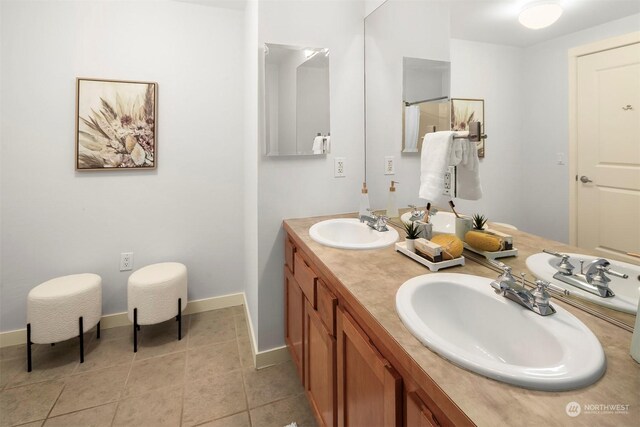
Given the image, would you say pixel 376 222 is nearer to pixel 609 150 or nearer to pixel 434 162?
pixel 434 162

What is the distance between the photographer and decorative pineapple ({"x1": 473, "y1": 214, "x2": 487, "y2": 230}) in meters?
1.22

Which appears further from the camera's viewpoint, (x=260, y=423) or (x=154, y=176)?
(x=154, y=176)

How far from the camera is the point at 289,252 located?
1.81 m

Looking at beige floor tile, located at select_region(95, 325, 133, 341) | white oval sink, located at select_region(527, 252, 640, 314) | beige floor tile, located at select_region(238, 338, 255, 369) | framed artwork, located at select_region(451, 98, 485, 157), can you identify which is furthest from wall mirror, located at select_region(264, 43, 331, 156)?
beige floor tile, located at select_region(95, 325, 133, 341)

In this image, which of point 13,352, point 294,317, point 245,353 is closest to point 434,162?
point 294,317

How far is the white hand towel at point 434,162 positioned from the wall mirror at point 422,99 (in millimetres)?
58

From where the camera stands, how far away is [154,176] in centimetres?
242

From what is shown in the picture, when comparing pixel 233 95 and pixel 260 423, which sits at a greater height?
pixel 233 95

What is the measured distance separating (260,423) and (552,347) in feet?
4.43

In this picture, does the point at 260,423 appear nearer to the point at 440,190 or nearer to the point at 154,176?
the point at 440,190

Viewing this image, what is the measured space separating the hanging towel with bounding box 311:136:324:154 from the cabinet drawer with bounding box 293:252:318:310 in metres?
0.65

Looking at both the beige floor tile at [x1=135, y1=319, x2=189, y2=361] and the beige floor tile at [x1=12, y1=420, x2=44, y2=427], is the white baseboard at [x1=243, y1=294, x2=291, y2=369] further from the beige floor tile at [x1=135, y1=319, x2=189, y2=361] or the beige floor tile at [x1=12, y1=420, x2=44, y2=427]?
the beige floor tile at [x1=12, y1=420, x2=44, y2=427]

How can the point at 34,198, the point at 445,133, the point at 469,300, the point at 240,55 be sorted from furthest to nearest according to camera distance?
1. the point at 240,55
2. the point at 34,198
3. the point at 445,133
4. the point at 469,300

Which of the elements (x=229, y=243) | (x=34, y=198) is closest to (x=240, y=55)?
(x=229, y=243)
